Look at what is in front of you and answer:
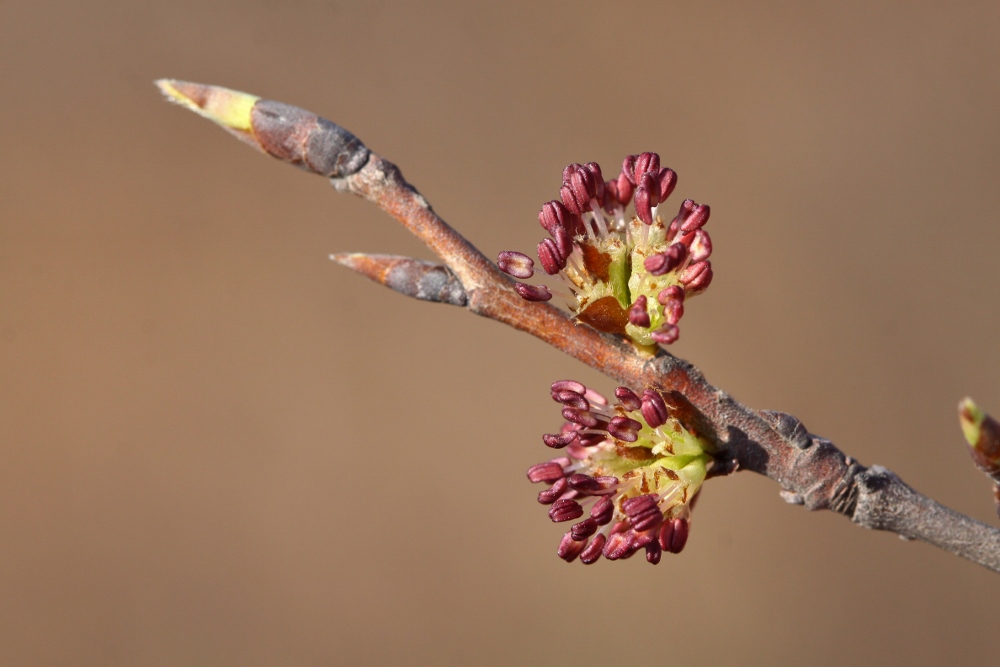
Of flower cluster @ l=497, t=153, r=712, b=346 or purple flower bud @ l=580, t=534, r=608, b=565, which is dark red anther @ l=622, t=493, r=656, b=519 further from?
flower cluster @ l=497, t=153, r=712, b=346

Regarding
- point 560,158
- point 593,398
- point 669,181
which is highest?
point 560,158

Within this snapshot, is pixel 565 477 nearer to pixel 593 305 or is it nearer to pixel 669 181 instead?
pixel 593 305

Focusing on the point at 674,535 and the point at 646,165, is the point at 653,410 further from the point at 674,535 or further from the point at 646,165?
the point at 646,165

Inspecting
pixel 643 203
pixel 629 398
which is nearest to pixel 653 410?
pixel 629 398

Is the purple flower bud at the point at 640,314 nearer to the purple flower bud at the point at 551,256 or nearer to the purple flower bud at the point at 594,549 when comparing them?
the purple flower bud at the point at 551,256

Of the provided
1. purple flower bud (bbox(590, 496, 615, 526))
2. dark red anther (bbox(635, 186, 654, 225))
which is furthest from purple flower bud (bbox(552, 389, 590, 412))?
dark red anther (bbox(635, 186, 654, 225))

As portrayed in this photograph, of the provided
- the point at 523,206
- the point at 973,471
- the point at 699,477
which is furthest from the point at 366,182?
the point at 973,471

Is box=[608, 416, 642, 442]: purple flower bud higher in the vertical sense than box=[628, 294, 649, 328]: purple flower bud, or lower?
lower
